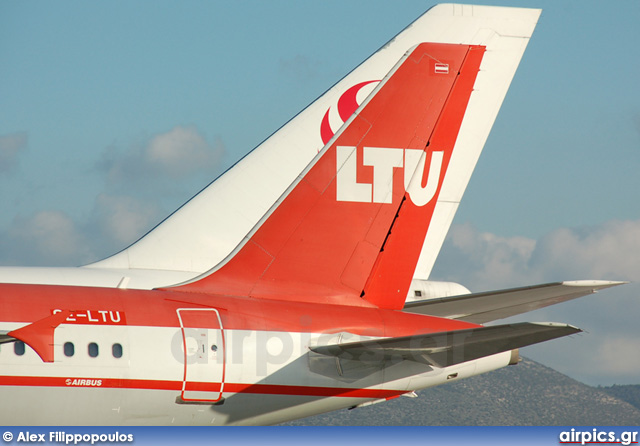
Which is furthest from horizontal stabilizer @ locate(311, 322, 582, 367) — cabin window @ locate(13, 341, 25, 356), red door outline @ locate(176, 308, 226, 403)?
cabin window @ locate(13, 341, 25, 356)

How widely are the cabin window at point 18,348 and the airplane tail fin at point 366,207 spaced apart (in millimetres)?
3039

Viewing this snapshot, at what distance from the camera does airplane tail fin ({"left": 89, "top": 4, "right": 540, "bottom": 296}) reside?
1712 centimetres

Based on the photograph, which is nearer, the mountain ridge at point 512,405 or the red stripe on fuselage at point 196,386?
the red stripe on fuselage at point 196,386

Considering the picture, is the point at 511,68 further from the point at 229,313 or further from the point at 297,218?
the point at 229,313

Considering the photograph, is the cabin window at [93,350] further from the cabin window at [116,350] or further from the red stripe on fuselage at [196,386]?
the red stripe on fuselage at [196,386]

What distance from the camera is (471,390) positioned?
64.1 metres

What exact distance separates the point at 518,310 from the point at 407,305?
6.91ft

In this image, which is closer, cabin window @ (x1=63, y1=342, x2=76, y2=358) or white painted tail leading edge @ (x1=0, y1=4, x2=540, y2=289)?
cabin window @ (x1=63, y1=342, x2=76, y2=358)

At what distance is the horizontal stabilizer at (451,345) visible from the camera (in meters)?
12.3

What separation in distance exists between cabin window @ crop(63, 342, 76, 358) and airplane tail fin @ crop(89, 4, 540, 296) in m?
2.88

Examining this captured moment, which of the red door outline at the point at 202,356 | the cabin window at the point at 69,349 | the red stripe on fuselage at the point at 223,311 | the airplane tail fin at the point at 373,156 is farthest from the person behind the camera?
the airplane tail fin at the point at 373,156

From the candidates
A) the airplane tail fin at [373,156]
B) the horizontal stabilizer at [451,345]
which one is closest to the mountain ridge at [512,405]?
the airplane tail fin at [373,156]

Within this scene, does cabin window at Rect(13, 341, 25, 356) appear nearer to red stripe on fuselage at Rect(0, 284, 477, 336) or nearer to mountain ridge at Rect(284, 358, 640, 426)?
red stripe on fuselage at Rect(0, 284, 477, 336)

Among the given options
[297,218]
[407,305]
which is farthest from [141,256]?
[407,305]
